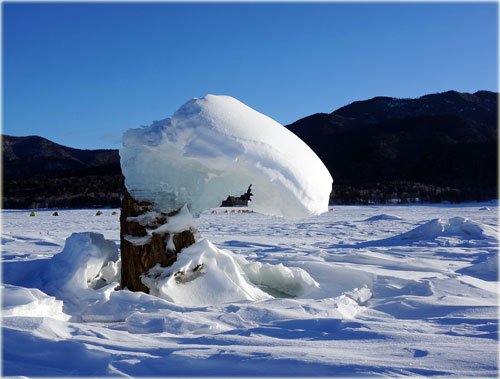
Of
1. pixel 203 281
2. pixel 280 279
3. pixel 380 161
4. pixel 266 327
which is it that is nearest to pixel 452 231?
pixel 280 279

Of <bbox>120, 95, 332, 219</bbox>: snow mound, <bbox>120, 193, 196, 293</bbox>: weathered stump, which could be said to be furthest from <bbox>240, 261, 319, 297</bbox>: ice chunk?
<bbox>120, 193, 196, 293</bbox>: weathered stump

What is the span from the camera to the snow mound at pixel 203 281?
13.3 ft

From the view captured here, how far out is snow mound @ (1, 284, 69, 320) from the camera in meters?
3.21

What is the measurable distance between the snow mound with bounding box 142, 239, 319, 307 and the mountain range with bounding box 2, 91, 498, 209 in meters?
29.5

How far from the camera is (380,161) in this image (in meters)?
74.1

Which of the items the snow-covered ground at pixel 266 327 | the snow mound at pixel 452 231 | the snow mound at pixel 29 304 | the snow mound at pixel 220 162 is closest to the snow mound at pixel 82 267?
the snow-covered ground at pixel 266 327

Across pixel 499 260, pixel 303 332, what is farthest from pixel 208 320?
pixel 499 260

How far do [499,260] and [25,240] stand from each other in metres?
7.64

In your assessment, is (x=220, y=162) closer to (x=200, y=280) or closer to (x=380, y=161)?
(x=200, y=280)

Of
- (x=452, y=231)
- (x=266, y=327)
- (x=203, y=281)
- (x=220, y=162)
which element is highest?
(x=220, y=162)

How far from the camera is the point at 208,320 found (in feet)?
11.0

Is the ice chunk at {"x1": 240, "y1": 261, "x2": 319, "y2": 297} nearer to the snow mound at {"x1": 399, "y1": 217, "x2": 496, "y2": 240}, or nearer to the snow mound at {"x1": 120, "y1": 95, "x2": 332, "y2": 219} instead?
the snow mound at {"x1": 120, "y1": 95, "x2": 332, "y2": 219}

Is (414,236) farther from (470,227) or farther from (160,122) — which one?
(160,122)

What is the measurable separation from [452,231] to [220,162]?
7112 millimetres
